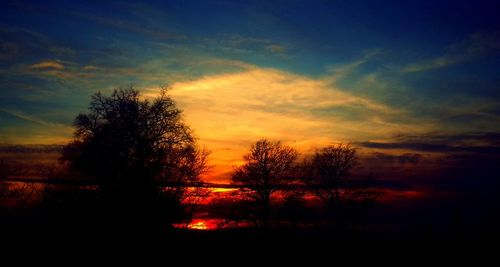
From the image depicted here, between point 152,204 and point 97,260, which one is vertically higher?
point 152,204

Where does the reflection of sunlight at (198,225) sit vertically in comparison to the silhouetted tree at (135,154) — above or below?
below

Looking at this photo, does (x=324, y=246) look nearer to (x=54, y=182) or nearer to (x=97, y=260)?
(x=97, y=260)

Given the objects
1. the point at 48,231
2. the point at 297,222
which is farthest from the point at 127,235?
the point at 297,222

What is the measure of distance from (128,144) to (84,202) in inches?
153

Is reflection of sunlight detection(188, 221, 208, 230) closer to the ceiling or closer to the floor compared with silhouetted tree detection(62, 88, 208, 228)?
closer to the floor

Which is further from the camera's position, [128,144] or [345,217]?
[345,217]

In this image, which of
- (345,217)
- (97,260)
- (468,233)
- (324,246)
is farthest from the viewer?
(345,217)

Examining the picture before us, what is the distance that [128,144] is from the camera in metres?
23.5

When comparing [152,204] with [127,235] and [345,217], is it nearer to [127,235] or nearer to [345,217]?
[127,235]

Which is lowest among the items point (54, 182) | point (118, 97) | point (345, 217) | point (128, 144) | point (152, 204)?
point (345, 217)

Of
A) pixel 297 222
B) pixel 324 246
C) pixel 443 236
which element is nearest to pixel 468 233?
pixel 443 236

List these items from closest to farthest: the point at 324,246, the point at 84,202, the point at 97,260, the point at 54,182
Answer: the point at 97,260 < the point at 324,246 < the point at 84,202 < the point at 54,182

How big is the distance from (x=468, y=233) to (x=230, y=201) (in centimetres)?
1674

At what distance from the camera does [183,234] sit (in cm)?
2122
